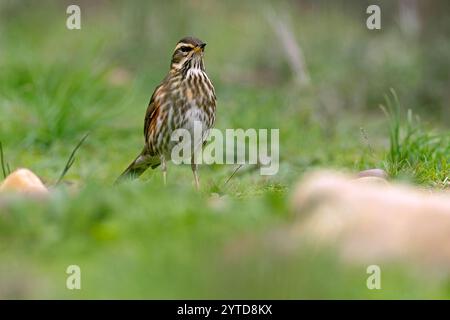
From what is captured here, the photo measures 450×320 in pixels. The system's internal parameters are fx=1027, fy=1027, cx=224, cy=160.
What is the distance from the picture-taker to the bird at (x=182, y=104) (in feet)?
26.6

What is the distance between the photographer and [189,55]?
27.2ft

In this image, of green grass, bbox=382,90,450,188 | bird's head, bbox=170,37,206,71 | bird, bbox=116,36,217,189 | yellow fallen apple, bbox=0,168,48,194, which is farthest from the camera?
bird's head, bbox=170,37,206,71

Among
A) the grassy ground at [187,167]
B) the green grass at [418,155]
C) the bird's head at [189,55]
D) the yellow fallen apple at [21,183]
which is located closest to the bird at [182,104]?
the bird's head at [189,55]

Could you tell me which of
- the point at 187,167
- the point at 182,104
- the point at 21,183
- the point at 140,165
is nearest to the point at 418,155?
the point at 182,104

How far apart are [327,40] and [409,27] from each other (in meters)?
2.45

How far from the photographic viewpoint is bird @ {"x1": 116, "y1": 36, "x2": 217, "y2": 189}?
8.09 m

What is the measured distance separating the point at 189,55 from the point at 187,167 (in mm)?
1908

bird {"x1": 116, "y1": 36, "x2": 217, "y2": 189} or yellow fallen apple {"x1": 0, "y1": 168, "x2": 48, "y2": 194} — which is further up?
bird {"x1": 116, "y1": 36, "x2": 217, "y2": 189}

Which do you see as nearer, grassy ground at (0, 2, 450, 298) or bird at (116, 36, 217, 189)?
grassy ground at (0, 2, 450, 298)

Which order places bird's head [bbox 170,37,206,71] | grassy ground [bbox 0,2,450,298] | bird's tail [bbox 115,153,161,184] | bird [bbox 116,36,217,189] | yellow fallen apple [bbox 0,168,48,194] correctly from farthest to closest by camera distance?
bird's tail [bbox 115,153,161,184]
bird's head [bbox 170,37,206,71]
bird [bbox 116,36,217,189]
yellow fallen apple [bbox 0,168,48,194]
grassy ground [bbox 0,2,450,298]

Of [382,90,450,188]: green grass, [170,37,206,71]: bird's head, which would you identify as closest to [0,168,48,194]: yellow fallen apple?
[170,37,206,71]: bird's head

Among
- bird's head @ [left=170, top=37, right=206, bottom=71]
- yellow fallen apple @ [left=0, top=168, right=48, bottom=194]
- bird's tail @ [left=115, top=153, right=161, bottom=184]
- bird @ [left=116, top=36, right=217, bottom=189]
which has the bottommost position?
yellow fallen apple @ [left=0, top=168, right=48, bottom=194]

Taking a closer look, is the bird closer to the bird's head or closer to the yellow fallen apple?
the bird's head
